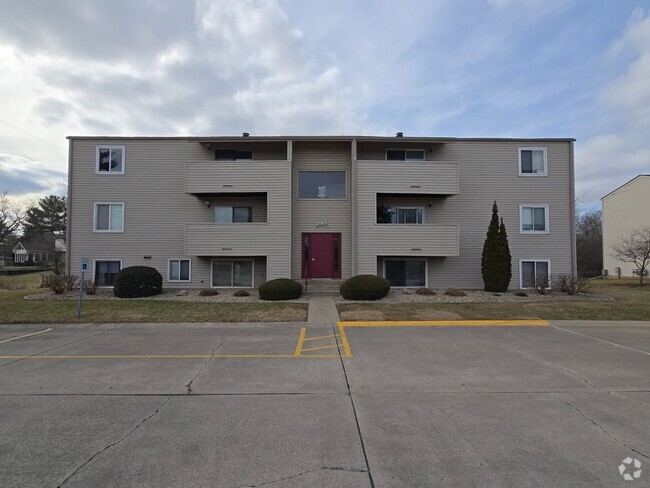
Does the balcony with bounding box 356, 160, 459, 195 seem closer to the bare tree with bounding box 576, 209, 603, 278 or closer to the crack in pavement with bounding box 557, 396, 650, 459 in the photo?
the crack in pavement with bounding box 557, 396, 650, 459

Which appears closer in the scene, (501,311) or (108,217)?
(501,311)

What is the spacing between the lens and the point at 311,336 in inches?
357

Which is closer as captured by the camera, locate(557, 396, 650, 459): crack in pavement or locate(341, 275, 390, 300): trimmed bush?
locate(557, 396, 650, 459): crack in pavement

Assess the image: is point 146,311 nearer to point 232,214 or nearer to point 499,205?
point 232,214

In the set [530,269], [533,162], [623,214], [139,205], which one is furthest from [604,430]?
[623,214]

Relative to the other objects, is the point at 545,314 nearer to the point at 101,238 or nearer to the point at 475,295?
the point at 475,295

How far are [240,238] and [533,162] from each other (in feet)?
49.2

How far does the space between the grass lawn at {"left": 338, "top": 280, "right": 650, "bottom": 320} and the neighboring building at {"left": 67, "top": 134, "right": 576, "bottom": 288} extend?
435cm

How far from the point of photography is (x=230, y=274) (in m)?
17.8

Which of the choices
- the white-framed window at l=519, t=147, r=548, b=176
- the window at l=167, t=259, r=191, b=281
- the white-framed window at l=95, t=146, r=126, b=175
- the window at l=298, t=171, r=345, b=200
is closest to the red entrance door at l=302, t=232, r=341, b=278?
the window at l=298, t=171, r=345, b=200

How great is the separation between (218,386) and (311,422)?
1.95m

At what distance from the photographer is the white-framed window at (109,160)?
1791 centimetres

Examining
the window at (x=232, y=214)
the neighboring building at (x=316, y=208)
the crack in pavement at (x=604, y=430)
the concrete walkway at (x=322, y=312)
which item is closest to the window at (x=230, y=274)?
the neighboring building at (x=316, y=208)

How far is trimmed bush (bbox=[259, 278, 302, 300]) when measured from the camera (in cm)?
1437
